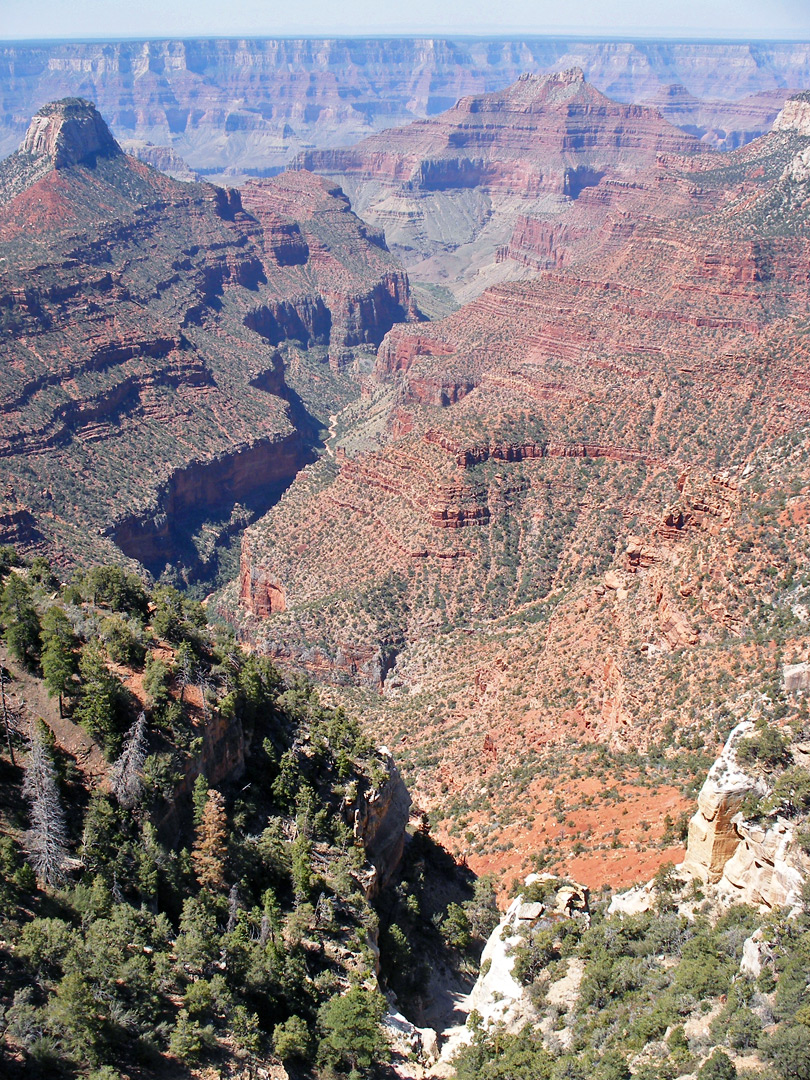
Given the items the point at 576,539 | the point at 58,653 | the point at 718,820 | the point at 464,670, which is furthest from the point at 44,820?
the point at 576,539

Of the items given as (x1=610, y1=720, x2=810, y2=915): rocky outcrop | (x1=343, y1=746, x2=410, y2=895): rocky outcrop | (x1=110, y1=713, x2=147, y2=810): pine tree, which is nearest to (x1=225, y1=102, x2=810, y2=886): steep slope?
(x1=343, y1=746, x2=410, y2=895): rocky outcrop

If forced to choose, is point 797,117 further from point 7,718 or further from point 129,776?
point 7,718

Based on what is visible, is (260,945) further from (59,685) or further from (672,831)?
(672,831)

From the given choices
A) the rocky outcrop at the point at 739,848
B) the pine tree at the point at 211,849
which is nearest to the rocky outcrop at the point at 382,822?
the pine tree at the point at 211,849

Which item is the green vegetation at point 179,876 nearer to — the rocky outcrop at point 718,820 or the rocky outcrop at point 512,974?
the rocky outcrop at point 512,974

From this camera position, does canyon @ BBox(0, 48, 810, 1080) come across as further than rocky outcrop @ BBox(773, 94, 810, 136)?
No

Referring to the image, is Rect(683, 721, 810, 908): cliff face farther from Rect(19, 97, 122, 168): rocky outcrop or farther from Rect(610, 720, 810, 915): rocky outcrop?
Rect(19, 97, 122, 168): rocky outcrop
